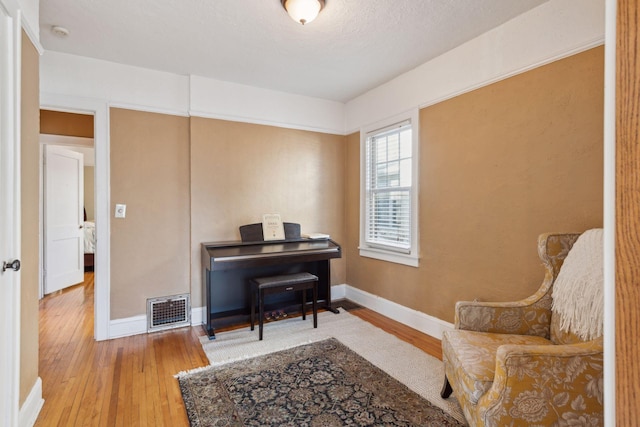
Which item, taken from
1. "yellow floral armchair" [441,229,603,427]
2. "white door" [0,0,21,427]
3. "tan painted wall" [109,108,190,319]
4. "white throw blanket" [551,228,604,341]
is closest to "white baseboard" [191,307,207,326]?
"tan painted wall" [109,108,190,319]

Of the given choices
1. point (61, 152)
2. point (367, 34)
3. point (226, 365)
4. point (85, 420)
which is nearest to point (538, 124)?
point (367, 34)

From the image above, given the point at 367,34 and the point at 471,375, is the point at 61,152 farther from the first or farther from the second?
the point at 471,375

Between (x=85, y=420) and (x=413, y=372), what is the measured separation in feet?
6.95

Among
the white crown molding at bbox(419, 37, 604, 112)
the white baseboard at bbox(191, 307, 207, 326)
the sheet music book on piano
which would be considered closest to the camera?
the white crown molding at bbox(419, 37, 604, 112)

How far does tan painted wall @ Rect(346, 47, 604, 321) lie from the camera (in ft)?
6.57

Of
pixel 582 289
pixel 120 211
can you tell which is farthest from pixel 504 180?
pixel 120 211

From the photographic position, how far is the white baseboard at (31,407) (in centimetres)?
171

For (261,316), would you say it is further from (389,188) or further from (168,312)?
(389,188)

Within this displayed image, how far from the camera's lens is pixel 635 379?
0.48 meters

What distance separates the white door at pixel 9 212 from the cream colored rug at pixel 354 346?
48.5 inches

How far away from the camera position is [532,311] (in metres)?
1.90

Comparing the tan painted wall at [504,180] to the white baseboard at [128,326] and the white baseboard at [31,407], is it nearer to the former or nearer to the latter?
the white baseboard at [128,326]

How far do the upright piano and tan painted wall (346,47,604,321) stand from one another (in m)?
0.91

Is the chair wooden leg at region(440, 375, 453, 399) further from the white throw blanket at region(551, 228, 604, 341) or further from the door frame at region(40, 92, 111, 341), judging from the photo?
the door frame at region(40, 92, 111, 341)
